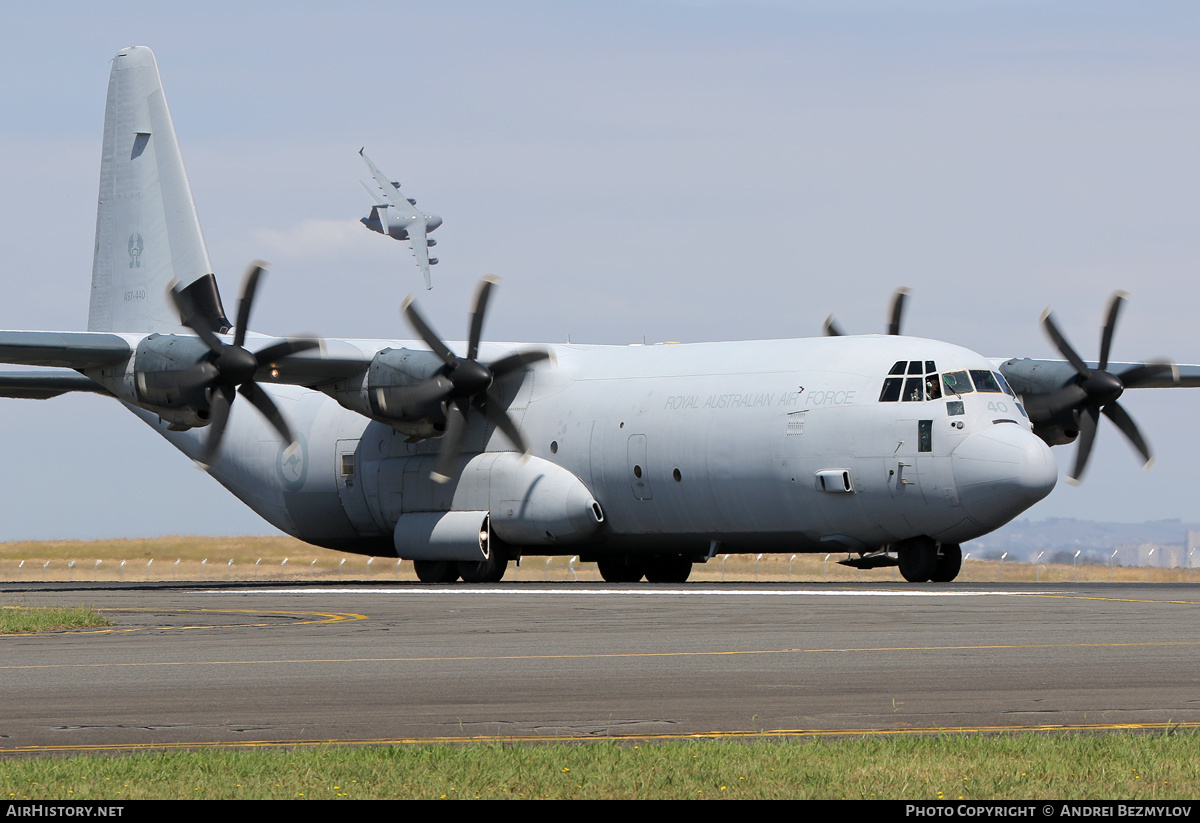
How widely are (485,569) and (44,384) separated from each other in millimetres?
11170

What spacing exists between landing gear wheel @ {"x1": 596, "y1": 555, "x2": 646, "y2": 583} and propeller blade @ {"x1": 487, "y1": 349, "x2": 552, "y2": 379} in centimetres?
531

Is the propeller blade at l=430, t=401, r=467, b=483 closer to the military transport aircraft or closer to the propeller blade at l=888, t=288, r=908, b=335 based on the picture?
the military transport aircraft

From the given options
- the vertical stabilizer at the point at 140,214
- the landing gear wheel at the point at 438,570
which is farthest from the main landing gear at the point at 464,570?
the vertical stabilizer at the point at 140,214

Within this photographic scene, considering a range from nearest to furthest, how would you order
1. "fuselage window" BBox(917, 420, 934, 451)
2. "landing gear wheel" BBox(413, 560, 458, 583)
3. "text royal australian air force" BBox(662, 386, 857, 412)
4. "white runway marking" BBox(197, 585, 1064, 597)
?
"white runway marking" BBox(197, 585, 1064, 597) → "fuselage window" BBox(917, 420, 934, 451) → "text royal australian air force" BBox(662, 386, 857, 412) → "landing gear wheel" BBox(413, 560, 458, 583)

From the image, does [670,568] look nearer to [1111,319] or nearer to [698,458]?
[698,458]

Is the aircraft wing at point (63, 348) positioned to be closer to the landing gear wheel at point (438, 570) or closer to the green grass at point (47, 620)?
the landing gear wheel at point (438, 570)

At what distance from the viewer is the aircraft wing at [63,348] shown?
32188 millimetres

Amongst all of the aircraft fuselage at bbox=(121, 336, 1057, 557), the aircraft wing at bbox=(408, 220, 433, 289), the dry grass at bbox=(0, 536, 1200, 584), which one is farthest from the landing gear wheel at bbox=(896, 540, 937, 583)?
the aircraft wing at bbox=(408, 220, 433, 289)

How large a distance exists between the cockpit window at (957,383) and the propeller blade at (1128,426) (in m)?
6.23

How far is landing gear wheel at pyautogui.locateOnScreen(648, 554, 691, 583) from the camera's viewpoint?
38.5 metres

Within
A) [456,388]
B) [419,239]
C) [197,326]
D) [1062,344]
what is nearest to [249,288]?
[197,326]

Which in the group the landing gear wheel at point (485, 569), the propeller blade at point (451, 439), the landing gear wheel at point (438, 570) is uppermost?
the propeller blade at point (451, 439)
